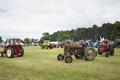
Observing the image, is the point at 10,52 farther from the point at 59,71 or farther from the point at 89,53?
the point at 89,53

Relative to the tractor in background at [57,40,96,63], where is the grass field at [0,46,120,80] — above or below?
below

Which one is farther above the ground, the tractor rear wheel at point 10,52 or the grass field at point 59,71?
the tractor rear wheel at point 10,52

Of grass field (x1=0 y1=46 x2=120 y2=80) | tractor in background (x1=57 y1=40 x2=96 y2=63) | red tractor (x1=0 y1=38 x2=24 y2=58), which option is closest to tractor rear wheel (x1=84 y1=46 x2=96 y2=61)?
tractor in background (x1=57 y1=40 x2=96 y2=63)

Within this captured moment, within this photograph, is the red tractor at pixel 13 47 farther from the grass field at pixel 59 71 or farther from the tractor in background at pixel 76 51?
the tractor in background at pixel 76 51

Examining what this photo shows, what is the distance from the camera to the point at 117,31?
4453 cm

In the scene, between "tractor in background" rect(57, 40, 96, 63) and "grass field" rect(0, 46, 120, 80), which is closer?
"grass field" rect(0, 46, 120, 80)

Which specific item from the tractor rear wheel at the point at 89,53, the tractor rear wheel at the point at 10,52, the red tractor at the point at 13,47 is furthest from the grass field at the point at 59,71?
the red tractor at the point at 13,47

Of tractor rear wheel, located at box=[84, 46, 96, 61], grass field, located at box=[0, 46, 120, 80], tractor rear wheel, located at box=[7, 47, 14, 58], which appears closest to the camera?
grass field, located at box=[0, 46, 120, 80]

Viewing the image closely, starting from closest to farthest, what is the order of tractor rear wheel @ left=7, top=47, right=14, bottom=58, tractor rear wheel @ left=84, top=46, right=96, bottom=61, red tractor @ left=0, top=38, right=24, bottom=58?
tractor rear wheel @ left=84, top=46, right=96, bottom=61 → tractor rear wheel @ left=7, top=47, right=14, bottom=58 → red tractor @ left=0, top=38, right=24, bottom=58

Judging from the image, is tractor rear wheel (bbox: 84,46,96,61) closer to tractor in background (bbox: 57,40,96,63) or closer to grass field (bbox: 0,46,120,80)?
tractor in background (bbox: 57,40,96,63)

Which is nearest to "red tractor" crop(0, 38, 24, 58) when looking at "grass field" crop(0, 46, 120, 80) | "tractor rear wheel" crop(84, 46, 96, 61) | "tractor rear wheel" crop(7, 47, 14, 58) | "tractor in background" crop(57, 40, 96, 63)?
"tractor rear wheel" crop(7, 47, 14, 58)

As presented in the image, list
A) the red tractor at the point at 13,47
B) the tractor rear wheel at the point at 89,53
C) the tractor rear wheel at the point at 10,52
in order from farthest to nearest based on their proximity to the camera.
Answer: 1. the red tractor at the point at 13,47
2. the tractor rear wheel at the point at 10,52
3. the tractor rear wheel at the point at 89,53

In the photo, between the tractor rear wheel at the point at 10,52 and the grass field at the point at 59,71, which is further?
Result: the tractor rear wheel at the point at 10,52

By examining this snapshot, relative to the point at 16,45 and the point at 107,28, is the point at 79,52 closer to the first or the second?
the point at 16,45
